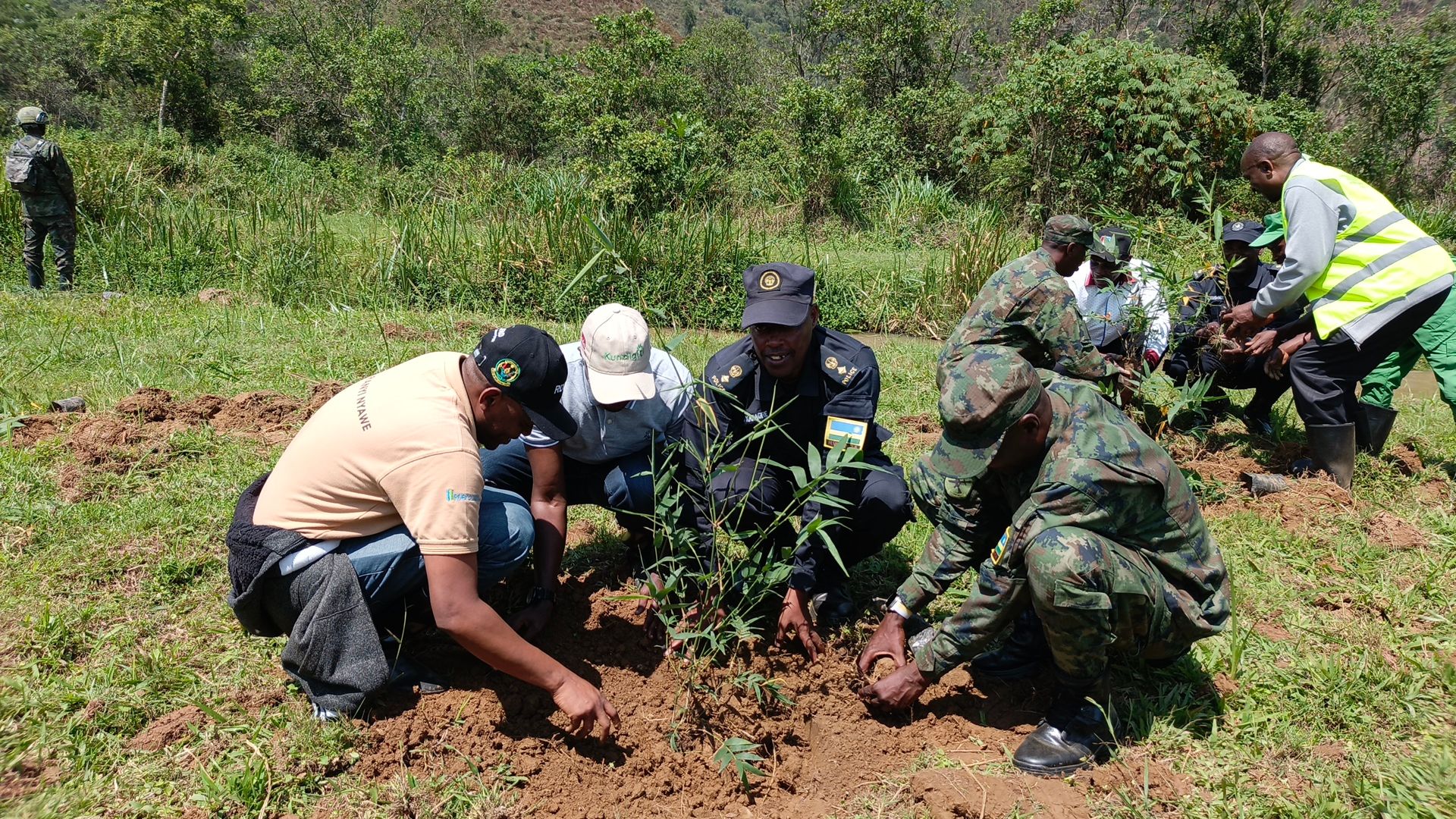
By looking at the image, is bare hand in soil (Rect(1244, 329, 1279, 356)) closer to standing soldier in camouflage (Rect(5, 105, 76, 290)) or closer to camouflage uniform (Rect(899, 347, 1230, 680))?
camouflage uniform (Rect(899, 347, 1230, 680))

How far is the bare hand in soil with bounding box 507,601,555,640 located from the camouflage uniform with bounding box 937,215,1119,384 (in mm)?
2250

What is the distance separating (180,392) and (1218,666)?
16.2 feet

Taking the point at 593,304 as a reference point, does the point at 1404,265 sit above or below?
above

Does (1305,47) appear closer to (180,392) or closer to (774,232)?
(774,232)

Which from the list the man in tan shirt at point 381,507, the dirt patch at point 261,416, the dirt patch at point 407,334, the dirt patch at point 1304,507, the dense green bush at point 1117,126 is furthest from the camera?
the dense green bush at point 1117,126

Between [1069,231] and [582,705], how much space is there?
11.4ft

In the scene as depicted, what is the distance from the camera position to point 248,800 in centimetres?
212

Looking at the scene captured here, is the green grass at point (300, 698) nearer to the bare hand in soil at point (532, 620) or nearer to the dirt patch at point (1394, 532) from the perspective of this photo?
the dirt patch at point (1394, 532)

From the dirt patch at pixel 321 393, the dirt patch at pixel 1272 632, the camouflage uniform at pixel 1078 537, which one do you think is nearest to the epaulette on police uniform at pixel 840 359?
the camouflage uniform at pixel 1078 537

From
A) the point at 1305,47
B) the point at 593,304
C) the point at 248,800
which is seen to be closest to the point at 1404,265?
the point at 248,800

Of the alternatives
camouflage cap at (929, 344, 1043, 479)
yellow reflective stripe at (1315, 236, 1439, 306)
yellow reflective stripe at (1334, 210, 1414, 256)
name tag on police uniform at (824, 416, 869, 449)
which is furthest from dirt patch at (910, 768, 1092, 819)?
yellow reflective stripe at (1334, 210, 1414, 256)

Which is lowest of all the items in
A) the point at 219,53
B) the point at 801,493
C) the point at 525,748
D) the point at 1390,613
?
the point at 1390,613

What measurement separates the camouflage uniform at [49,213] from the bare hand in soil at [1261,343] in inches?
345

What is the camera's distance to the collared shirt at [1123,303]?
4.48 meters
